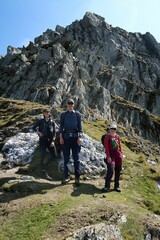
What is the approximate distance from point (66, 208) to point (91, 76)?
114 m

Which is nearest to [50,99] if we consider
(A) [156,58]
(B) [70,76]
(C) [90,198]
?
(B) [70,76]

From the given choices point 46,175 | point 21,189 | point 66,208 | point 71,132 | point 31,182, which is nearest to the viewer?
point 66,208

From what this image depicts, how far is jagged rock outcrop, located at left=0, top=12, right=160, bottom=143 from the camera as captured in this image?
96.6 meters

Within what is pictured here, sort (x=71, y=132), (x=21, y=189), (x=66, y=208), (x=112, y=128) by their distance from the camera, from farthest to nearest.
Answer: (x=71, y=132) → (x=112, y=128) → (x=21, y=189) → (x=66, y=208)

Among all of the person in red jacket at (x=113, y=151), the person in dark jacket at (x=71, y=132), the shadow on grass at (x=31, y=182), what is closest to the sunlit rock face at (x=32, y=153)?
the shadow on grass at (x=31, y=182)

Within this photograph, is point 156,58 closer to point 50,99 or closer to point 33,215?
point 50,99

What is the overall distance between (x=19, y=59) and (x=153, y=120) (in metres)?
56.8

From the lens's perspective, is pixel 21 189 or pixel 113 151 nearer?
pixel 21 189

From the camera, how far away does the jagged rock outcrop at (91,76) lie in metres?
96.6

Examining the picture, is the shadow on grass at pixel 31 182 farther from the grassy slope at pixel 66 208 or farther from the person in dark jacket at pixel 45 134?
the person in dark jacket at pixel 45 134

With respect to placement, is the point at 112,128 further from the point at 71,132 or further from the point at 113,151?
the point at 71,132

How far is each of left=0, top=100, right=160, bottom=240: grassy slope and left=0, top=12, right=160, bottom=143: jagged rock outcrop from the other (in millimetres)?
45866

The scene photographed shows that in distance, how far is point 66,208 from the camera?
41.7 ft

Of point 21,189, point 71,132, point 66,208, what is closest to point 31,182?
point 21,189
